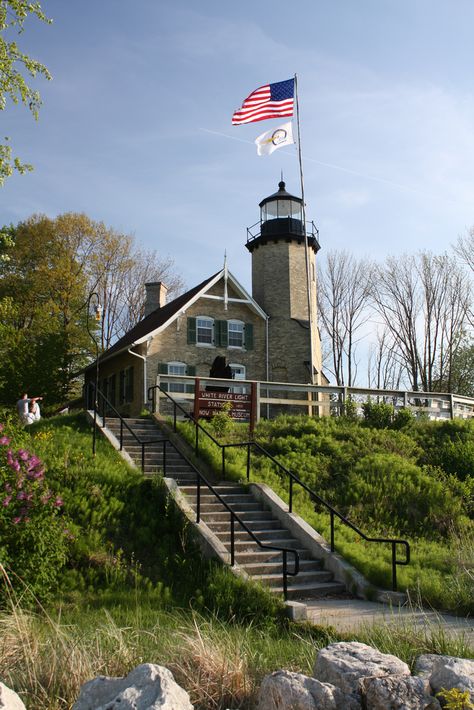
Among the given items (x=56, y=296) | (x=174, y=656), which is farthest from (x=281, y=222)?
(x=174, y=656)

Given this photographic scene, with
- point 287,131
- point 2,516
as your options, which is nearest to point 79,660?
point 2,516

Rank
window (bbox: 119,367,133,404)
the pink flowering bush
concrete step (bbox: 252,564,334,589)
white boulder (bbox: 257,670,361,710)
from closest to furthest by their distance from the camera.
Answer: white boulder (bbox: 257,670,361,710), the pink flowering bush, concrete step (bbox: 252,564,334,589), window (bbox: 119,367,133,404)

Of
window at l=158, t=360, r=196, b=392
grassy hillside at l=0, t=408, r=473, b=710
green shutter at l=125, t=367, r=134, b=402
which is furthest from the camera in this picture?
green shutter at l=125, t=367, r=134, b=402

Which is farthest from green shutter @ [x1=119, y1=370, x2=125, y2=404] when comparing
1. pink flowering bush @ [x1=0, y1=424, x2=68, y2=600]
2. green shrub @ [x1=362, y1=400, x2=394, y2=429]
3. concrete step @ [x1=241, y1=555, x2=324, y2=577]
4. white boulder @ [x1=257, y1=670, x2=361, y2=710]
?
white boulder @ [x1=257, y1=670, x2=361, y2=710]

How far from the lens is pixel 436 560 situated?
9.86 m

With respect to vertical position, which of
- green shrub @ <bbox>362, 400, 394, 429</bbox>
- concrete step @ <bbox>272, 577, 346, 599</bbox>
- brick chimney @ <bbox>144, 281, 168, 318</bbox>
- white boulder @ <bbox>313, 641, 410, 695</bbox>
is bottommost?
concrete step @ <bbox>272, 577, 346, 599</bbox>

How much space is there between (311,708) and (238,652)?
0.89 metres

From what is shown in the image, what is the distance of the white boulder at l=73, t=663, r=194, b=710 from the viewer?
3.74 metres

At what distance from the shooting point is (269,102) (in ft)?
74.6

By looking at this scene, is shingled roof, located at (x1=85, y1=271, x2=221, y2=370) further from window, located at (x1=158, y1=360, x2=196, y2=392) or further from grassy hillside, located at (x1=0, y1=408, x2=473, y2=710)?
grassy hillside, located at (x1=0, y1=408, x2=473, y2=710)

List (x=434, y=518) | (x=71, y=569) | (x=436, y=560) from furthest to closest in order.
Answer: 1. (x=434, y=518)
2. (x=436, y=560)
3. (x=71, y=569)

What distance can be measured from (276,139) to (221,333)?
7.85 m

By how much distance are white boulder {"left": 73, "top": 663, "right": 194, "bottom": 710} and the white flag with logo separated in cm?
2114

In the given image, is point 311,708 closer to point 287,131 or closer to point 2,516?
point 2,516
